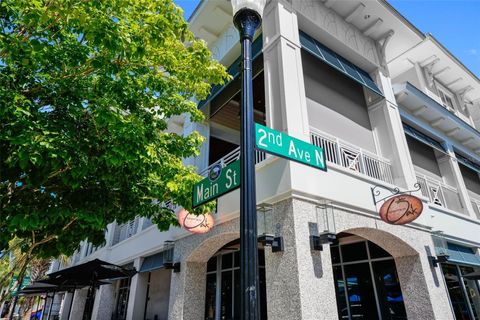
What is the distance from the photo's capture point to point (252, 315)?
2467 mm

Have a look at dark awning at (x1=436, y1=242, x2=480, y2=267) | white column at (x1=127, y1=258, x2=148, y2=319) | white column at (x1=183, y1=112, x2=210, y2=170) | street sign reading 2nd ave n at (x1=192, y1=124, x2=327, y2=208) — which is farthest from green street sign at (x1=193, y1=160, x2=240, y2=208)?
white column at (x1=127, y1=258, x2=148, y2=319)

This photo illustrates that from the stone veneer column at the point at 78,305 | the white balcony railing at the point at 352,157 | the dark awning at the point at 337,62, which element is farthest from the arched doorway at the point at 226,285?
the stone veneer column at the point at 78,305

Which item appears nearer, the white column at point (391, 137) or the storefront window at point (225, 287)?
the white column at point (391, 137)

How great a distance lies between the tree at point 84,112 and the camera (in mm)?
4488

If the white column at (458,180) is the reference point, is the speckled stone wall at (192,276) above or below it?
below

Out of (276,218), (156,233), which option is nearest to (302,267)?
(276,218)

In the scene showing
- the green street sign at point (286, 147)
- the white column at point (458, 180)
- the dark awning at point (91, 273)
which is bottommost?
the dark awning at point (91, 273)

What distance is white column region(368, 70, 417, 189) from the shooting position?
31.8 ft

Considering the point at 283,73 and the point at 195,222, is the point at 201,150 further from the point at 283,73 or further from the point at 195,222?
the point at 283,73

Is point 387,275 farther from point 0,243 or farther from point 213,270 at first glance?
point 0,243

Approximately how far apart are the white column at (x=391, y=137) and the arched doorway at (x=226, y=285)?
17.9 feet

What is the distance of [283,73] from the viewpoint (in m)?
Answer: 7.88

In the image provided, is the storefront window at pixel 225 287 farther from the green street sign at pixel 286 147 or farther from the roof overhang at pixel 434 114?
the roof overhang at pixel 434 114

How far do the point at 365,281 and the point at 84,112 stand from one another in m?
9.76
